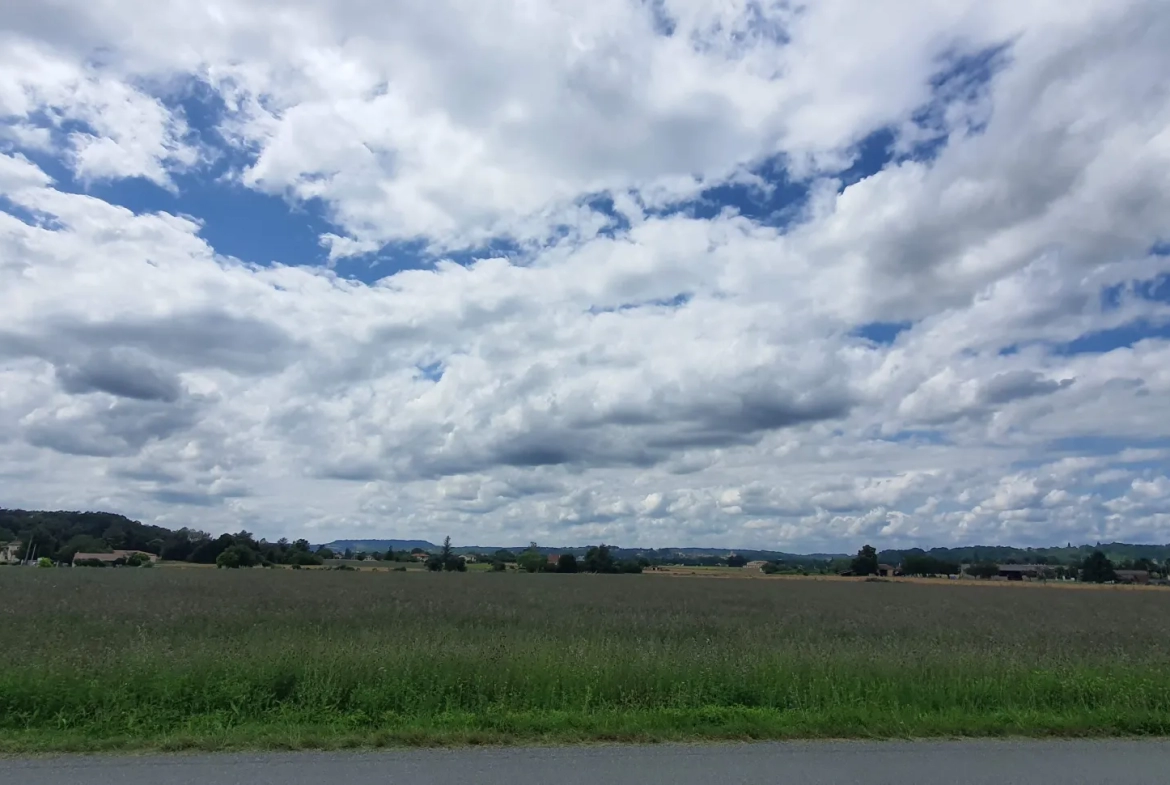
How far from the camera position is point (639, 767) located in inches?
293

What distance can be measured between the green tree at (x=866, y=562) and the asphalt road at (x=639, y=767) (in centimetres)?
11593

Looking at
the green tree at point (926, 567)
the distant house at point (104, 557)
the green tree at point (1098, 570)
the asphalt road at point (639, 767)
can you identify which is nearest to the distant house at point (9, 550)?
the distant house at point (104, 557)

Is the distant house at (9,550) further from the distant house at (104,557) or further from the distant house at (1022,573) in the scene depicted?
the distant house at (1022,573)

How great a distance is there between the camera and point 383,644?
12.9 meters

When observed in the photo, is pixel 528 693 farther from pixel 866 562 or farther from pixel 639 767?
pixel 866 562

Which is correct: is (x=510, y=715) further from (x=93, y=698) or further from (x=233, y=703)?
(x=93, y=698)

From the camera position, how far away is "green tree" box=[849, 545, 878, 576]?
117 meters

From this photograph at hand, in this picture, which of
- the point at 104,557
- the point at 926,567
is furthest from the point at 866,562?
the point at 104,557

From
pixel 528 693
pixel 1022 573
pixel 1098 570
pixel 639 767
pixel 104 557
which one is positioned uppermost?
pixel 1098 570

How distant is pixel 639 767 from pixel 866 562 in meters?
120

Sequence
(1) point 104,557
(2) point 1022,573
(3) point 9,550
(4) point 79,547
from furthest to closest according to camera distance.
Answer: (2) point 1022,573 → (4) point 79,547 → (3) point 9,550 → (1) point 104,557

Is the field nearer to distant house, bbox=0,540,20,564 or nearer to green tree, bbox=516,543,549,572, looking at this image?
green tree, bbox=516,543,549,572

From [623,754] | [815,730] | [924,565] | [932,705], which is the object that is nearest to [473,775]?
[623,754]

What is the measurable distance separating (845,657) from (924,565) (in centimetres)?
12305
